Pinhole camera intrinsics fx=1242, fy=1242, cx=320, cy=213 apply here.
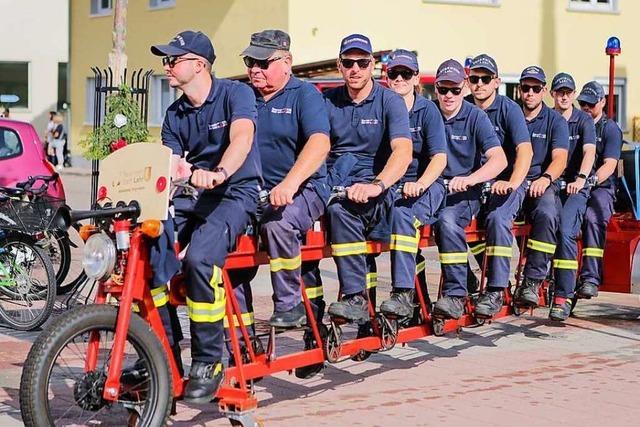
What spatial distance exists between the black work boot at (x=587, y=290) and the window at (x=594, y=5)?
2171 cm

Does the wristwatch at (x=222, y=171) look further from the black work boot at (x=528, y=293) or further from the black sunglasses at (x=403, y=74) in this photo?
the black work boot at (x=528, y=293)

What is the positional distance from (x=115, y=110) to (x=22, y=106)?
83.4ft

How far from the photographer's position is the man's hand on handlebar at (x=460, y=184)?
27.8 feet

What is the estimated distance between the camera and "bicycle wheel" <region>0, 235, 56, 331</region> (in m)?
10.1

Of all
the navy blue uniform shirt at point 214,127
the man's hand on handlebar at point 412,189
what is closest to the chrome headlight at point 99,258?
the navy blue uniform shirt at point 214,127

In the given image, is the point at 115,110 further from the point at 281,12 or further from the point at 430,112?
the point at 281,12

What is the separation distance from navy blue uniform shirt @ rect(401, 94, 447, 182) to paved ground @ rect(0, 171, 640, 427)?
1390 millimetres

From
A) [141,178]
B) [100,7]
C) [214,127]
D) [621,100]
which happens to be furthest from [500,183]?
[100,7]

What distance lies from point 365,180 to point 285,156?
2.63 feet

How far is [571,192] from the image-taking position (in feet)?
32.9

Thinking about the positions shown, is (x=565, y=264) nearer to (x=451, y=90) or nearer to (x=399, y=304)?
(x=451, y=90)

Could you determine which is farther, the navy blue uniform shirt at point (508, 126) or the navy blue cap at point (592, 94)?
the navy blue cap at point (592, 94)

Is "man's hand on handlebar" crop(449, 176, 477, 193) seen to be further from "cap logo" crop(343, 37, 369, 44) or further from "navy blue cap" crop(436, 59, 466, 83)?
"cap logo" crop(343, 37, 369, 44)

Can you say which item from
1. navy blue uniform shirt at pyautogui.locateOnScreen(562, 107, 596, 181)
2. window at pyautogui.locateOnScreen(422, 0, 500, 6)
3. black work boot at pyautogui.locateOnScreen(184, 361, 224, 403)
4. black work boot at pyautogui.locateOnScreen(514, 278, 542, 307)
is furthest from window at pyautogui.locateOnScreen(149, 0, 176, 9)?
black work boot at pyautogui.locateOnScreen(184, 361, 224, 403)
